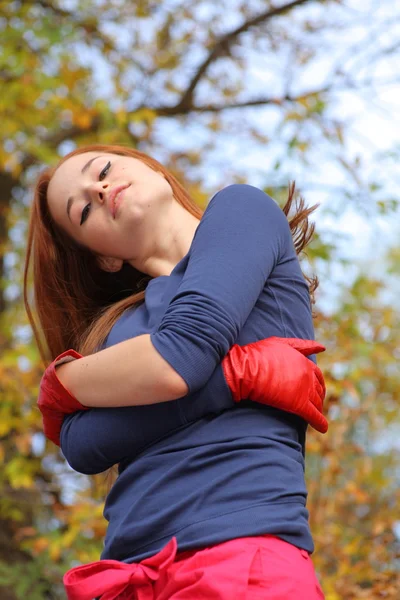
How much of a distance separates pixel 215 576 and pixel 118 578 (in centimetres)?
17

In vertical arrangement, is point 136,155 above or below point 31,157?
above

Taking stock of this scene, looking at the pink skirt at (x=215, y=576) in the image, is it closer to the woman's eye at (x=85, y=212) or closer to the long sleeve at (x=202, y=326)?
the long sleeve at (x=202, y=326)

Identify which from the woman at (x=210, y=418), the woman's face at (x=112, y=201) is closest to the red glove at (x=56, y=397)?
the woman at (x=210, y=418)

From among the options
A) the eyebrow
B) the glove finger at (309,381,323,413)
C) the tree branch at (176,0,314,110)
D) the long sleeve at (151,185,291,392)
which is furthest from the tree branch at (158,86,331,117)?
the glove finger at (309,381,323,413)

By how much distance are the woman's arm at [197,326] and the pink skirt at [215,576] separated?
25cm

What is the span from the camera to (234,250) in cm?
132

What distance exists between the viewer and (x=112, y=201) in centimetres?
158

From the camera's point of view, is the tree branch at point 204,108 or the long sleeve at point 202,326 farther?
the tree branch at point 204,108

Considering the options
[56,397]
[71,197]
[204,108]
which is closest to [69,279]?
[71,197]

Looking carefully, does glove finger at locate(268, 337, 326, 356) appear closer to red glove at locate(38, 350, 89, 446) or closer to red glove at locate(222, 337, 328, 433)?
red glove at locate(222, 337, 328, 433)

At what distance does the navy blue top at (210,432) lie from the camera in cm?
121

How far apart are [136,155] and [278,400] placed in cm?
78

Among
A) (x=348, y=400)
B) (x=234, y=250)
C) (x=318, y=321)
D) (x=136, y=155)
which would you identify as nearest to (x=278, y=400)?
(x=234, y=250)

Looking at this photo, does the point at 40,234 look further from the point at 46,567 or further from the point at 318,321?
the point at 46,567
